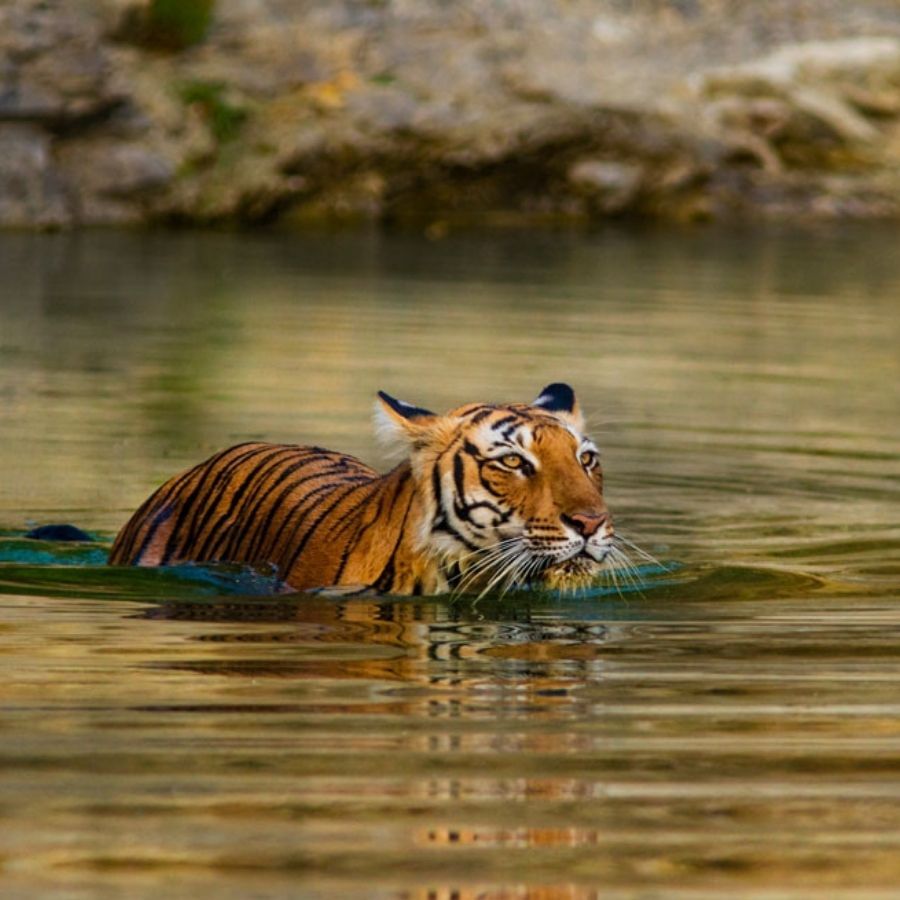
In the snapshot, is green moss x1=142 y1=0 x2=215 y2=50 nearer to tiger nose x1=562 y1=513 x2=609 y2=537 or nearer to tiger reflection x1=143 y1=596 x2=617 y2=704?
tiger reflection x1=143 y1=596 x2=617 y2=704

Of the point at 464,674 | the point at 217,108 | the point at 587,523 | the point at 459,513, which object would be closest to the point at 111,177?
the point at 217,108

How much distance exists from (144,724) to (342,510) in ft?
6.87

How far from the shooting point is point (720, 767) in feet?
14.7

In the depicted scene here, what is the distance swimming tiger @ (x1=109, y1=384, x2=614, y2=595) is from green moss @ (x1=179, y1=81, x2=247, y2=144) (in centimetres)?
2031

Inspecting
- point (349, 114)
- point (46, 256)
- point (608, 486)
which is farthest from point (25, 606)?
point (349, 114)

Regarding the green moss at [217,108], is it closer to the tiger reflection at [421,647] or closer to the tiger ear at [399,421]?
the tiger ear at [399,421]

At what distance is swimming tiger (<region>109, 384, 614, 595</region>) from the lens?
642 centimetres

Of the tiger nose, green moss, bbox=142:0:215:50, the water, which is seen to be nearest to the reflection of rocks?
green moss, bbox=142:0:215:50

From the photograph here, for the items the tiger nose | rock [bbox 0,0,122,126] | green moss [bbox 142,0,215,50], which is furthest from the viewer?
green moss [bbox 142,0,215,50]

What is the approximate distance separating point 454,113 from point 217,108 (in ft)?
8.91

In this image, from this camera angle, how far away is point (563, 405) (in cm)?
684

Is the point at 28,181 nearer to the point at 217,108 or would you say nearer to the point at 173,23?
the point at 217,108

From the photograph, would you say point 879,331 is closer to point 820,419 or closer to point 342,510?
point 820,419

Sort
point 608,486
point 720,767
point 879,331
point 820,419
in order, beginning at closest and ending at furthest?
point 720,767 < point 608,486 < point 820,419 < point 879,331
